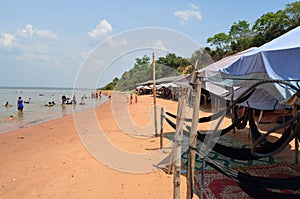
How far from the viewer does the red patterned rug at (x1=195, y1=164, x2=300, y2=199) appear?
2.67 metres

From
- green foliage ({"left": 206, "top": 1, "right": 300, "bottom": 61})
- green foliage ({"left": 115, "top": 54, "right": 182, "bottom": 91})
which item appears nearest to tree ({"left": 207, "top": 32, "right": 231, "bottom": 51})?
green foliage ({"left": 206, "top": 1, "right": 300, "bottom": 61})

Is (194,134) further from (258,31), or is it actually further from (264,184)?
(258,31)

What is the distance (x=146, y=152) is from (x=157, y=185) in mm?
1456

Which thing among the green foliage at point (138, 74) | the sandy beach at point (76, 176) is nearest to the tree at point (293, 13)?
the green foliage at point (138, 74)

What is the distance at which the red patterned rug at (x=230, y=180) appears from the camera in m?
2.67

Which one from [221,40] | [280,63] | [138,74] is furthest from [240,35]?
[280,63]

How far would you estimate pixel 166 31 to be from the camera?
3791 mm

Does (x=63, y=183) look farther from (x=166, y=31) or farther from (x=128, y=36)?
(x=166, y=31)

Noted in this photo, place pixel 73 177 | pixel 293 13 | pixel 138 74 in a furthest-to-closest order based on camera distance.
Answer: pixel 293 13
pixel 138 74
pixel 73 177

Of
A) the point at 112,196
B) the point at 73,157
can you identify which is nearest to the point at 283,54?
the point at 112,196

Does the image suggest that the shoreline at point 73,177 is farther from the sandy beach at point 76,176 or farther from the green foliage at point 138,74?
the green foliage at point 138,74

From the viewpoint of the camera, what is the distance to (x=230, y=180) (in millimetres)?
3020

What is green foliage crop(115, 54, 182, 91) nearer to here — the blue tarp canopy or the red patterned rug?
the blue tarp canopy

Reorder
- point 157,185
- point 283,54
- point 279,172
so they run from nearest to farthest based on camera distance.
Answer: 1. point 283,54
2. point 157,185
3. point 279,172
